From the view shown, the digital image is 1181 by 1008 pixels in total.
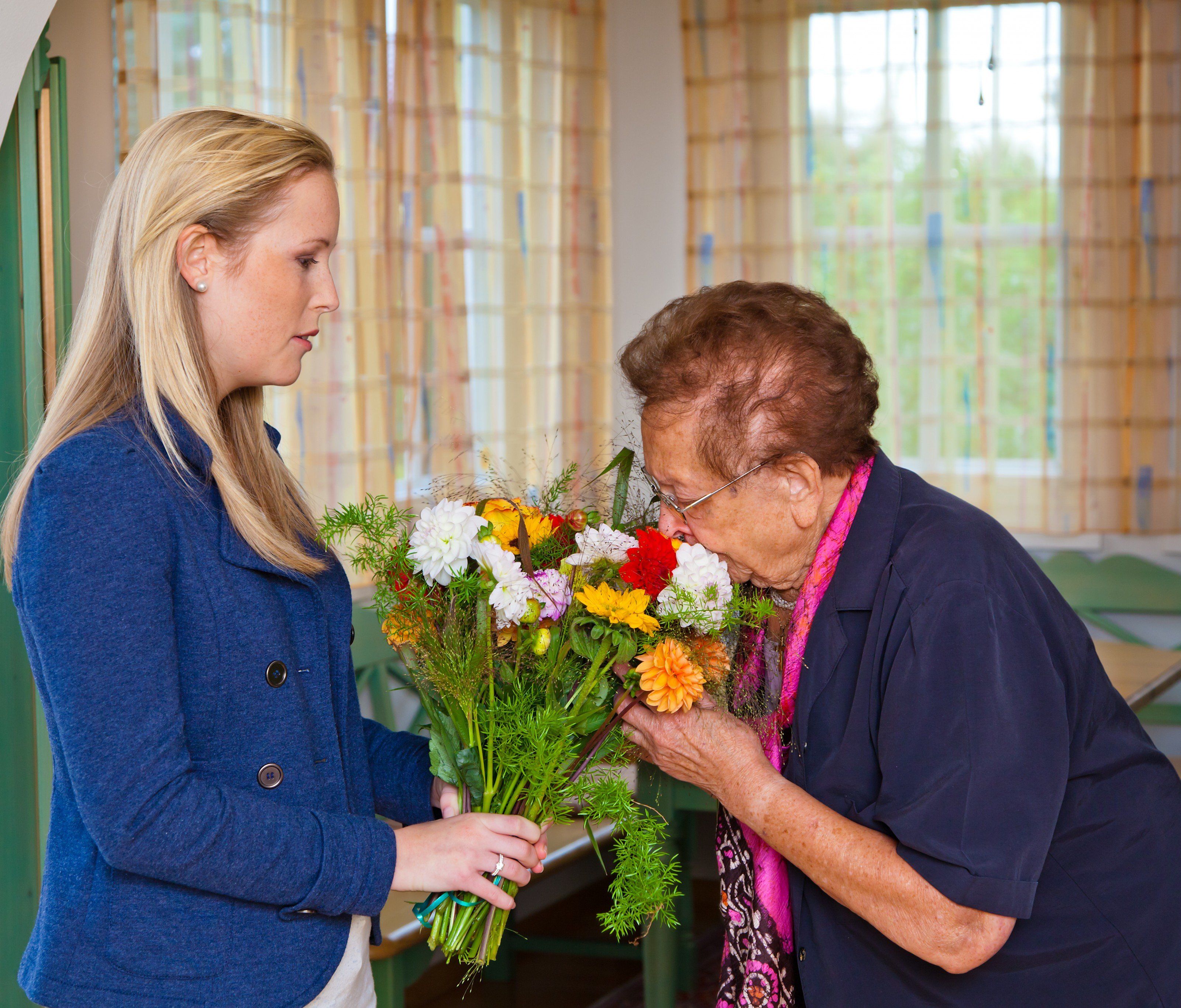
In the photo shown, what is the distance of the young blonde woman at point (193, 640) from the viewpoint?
1.10m

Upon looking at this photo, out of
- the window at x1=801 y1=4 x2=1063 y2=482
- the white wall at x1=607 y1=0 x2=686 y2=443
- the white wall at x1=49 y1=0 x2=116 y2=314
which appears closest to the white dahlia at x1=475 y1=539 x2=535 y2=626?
the white wall at x1=49 y1=0 x2=116 y2=314

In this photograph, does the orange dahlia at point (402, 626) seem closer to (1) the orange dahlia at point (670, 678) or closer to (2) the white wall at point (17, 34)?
(1) the orange dahlia at point (670, 678)

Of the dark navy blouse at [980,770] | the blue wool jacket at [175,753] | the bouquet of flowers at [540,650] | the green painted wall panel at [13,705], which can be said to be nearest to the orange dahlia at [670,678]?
the bouquet of flowers at [540,650]

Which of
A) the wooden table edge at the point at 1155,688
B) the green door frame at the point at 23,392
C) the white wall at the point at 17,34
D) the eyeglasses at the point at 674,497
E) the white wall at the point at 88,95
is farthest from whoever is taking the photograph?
the wooden table edge at the point at 1155,688

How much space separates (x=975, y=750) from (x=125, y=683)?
0.88m

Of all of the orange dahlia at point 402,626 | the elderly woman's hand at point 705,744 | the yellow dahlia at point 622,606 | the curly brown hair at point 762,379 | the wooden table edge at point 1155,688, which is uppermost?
the curly brown hair at point 762,379

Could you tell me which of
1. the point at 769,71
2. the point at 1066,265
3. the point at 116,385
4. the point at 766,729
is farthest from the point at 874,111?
the point at 116,385

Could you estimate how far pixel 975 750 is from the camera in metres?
1.23

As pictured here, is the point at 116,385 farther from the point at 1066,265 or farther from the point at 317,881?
the point at 1066,265

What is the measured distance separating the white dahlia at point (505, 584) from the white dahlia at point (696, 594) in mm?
156

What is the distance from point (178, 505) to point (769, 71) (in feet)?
14.2

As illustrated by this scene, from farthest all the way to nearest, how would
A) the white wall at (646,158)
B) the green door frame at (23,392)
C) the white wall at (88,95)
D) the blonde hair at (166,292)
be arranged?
the white wall at (646,158) < the white wall at (88,95) < the green door frame at (23,392) < the blonde hair at (166,292)

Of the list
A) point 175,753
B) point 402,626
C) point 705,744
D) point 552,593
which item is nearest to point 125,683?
Answer: point 175,753

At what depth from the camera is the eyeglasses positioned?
1.45 metres
